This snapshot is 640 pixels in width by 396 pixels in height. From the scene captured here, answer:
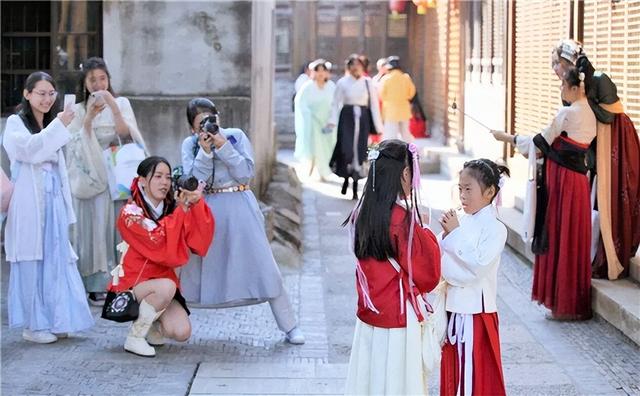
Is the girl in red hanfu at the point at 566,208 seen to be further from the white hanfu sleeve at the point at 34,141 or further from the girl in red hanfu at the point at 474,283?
the white hanfu sleeve at the point at 34,141

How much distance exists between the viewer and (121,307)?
7.21 metres

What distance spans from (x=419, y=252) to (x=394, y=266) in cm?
13

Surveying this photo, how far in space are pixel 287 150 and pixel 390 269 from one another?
17547 millimetres

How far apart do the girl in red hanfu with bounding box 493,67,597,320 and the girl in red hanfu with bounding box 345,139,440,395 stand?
3.08m

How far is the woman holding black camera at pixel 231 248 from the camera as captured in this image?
7.57m

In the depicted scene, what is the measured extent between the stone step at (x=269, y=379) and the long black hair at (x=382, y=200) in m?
1.72

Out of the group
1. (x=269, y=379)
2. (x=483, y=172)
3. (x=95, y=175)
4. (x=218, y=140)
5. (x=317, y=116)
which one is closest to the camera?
(x=483, y=172)

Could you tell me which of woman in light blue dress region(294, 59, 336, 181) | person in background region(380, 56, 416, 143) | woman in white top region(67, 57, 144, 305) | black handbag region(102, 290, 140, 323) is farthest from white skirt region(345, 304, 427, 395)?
person in background region(380, 56, 416, 143)

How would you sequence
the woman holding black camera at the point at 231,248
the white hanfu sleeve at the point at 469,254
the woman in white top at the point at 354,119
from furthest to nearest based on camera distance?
1. the woman in white top at the point at 354,119
2. the woman holding black camera at the point at 231,248
3. the white hanfu sleeve at the point at 469,254

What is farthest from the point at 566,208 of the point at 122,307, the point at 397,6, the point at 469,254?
the point at 397,6

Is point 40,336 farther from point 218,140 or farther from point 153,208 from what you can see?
point 218,140

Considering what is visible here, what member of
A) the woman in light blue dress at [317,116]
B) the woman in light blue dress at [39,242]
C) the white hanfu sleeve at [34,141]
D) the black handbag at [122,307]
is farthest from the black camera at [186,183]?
the woman in light blue dress at [317,116]

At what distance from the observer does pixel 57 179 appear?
781cm

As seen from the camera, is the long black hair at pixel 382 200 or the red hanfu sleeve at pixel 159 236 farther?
the red hanfu sleeve at pixel 159 236
